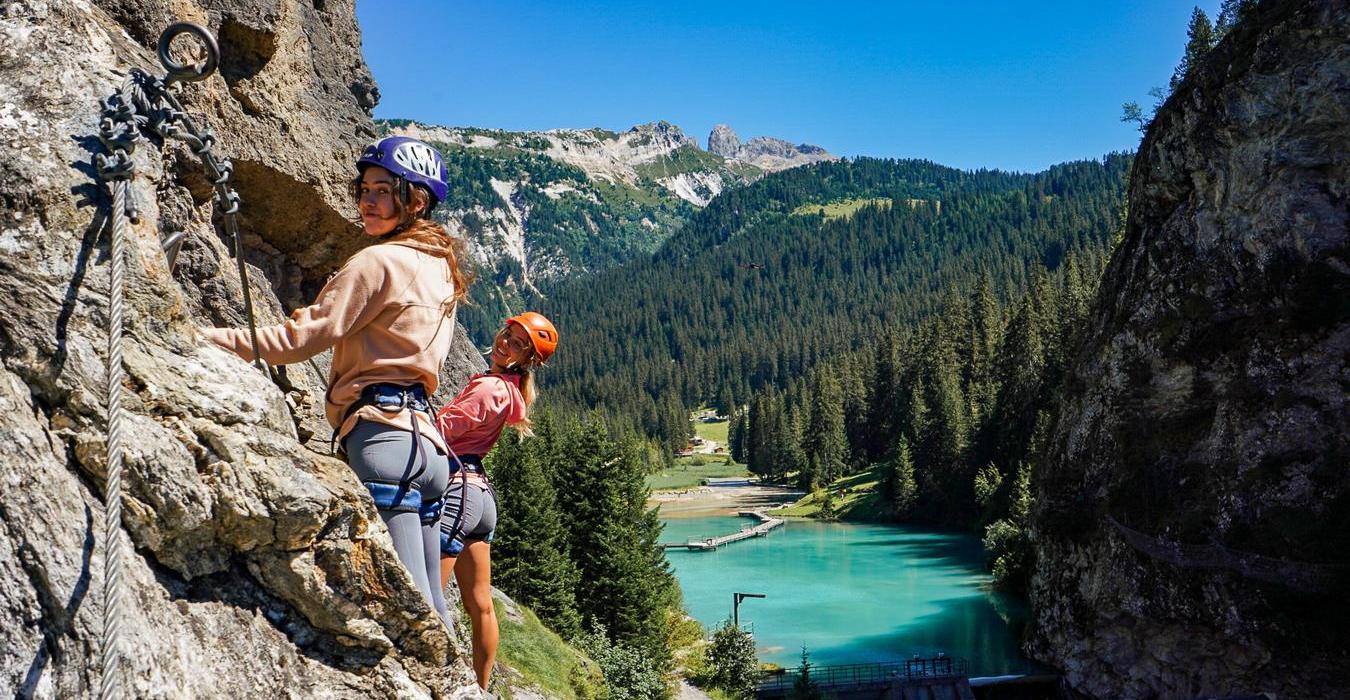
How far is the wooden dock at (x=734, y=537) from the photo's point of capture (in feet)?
222

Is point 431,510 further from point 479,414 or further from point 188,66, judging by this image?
point 188,66

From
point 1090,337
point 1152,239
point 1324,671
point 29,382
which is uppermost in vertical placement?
point 1152,239

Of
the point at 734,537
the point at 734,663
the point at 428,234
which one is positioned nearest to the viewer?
the point at 428,234

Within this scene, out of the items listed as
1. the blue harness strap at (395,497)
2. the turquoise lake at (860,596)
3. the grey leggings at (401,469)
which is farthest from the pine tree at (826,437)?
the blue harness strap at (395,497)

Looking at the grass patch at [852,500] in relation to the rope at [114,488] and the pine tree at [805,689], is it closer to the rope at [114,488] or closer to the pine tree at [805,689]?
the pine tree at [805,689]

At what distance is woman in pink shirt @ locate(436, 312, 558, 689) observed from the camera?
466cm

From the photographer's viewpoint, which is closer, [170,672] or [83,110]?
[170,672]

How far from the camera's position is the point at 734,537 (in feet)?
234

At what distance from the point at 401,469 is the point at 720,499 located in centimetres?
9704

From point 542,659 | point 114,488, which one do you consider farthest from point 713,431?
point 114,488

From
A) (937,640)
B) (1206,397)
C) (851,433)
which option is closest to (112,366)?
(1206,397)

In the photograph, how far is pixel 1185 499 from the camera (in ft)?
83.2

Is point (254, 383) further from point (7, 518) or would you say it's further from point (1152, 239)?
point (1152, 239)

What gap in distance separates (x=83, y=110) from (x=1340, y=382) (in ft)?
91.0
